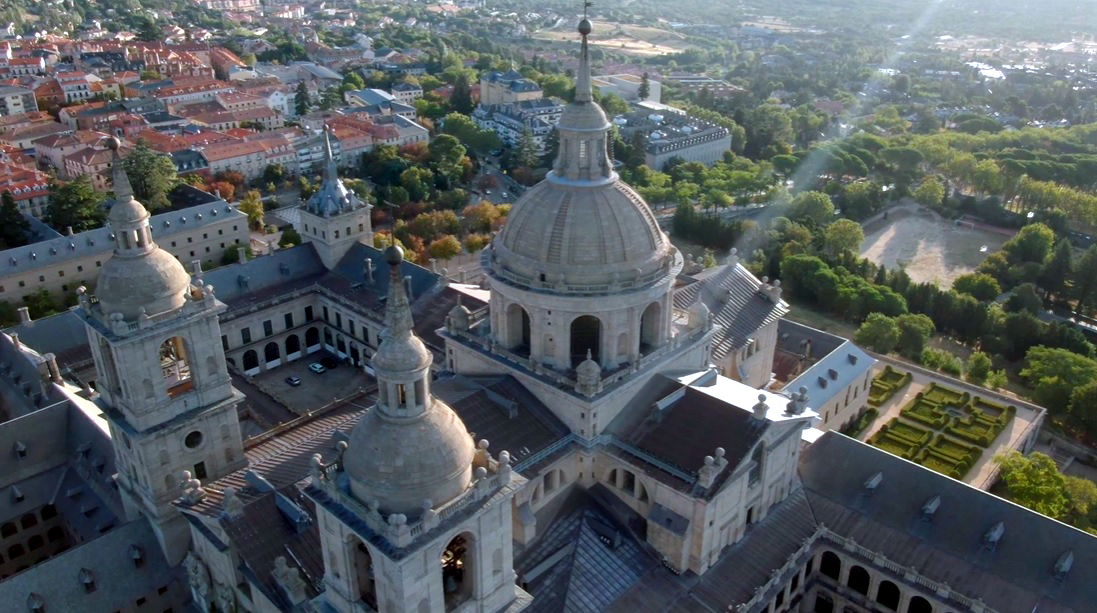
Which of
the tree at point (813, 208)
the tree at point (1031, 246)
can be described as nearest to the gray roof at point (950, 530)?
the tree at point (1031, 246)

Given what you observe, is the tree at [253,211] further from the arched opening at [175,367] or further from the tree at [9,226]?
the arched opening at [175,367]

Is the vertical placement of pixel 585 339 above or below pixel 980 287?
above

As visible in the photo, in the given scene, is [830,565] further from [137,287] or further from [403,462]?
[137,287]

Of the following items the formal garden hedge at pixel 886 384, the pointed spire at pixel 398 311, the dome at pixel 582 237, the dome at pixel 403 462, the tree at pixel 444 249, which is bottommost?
the formal garden hedge at pixel 886 384

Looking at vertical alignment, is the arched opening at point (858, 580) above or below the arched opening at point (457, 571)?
below

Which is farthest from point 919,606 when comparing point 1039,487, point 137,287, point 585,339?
point 137,287

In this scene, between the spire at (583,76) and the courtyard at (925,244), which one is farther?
the courtyard at (925,244)

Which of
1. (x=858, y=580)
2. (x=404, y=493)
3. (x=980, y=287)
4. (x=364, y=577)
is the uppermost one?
(x=404, y=493)
